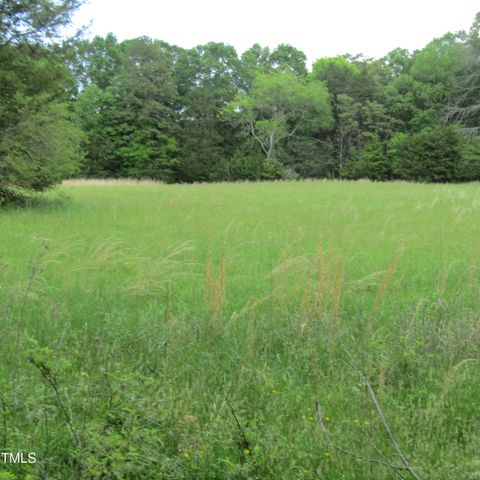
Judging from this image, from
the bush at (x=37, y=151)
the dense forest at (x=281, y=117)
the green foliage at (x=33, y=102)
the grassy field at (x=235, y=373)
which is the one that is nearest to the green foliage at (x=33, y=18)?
the green foliage at (x=33, y=102)

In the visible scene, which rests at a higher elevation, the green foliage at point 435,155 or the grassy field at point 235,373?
the green foliage at point 435,155

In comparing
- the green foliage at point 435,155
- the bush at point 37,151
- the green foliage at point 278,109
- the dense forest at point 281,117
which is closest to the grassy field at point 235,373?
the bush at point 37,151

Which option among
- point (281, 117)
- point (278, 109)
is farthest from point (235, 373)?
point (278, 109)

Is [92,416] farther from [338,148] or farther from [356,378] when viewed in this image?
[338,148]

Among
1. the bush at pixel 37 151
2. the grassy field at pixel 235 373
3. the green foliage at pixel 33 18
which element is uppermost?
the green foliage at pixel 33 18

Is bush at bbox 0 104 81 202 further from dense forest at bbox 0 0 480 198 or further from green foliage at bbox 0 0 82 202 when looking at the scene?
dense forest at bbox 0 0 480 198

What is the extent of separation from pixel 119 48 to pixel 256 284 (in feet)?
215

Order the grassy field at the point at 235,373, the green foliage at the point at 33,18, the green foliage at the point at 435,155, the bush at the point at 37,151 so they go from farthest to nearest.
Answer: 1. the green foliage at the point at 435,155
2. the bush at the point at 37,151
3. the green foliage at the point at 33,18
4. the grassy field at the point at 235,373

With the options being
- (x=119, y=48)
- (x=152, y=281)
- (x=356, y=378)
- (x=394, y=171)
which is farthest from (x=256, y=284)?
(x=119, y=48)

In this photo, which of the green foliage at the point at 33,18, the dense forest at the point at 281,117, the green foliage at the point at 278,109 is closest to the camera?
the green foliage at the point at 33,18

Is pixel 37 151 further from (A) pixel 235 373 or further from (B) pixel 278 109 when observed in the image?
(B) pixel 278 109

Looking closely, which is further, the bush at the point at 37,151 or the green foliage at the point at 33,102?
the bush at the point at 37,151

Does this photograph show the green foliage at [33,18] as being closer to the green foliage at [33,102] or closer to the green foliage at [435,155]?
the green foliage at [33,102]

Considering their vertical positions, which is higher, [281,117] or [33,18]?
[281,117]
